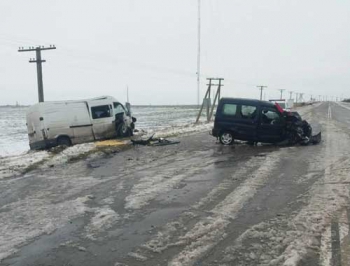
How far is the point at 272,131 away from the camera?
595 inches

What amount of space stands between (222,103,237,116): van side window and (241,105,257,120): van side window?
0.34m

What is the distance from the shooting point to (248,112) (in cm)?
1528

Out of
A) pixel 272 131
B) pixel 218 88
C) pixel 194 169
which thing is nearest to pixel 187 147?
pixel 272 131

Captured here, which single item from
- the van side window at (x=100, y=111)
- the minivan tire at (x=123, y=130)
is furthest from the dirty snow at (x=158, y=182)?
the minivan tire at (x=123, y=130)

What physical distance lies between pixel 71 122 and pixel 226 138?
7930 millimetres

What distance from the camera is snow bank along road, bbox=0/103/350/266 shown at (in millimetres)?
4582

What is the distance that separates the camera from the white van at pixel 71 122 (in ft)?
60.4


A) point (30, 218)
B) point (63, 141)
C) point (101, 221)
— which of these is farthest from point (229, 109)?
point (30, 218)

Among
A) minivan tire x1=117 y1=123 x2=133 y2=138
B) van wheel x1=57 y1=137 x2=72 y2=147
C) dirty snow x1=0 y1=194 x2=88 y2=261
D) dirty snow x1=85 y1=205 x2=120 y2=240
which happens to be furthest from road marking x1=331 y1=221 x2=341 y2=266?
minivan tire x1=117 y1=123 x2=133 y2=138

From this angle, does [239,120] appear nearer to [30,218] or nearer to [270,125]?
[270,125]

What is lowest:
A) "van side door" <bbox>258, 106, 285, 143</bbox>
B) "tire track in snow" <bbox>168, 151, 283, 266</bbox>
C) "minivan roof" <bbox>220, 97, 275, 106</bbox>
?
"tire track in snow" <bbox>168, 151, 283, 266</bbox>

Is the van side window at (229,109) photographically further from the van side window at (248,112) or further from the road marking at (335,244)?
the road marking at (335,244)

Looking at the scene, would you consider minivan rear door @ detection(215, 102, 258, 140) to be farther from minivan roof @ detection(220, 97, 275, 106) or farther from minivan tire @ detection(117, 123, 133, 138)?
minivan tire @ detection(117, 123, 133, 138)

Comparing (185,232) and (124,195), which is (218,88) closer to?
(124,195)
